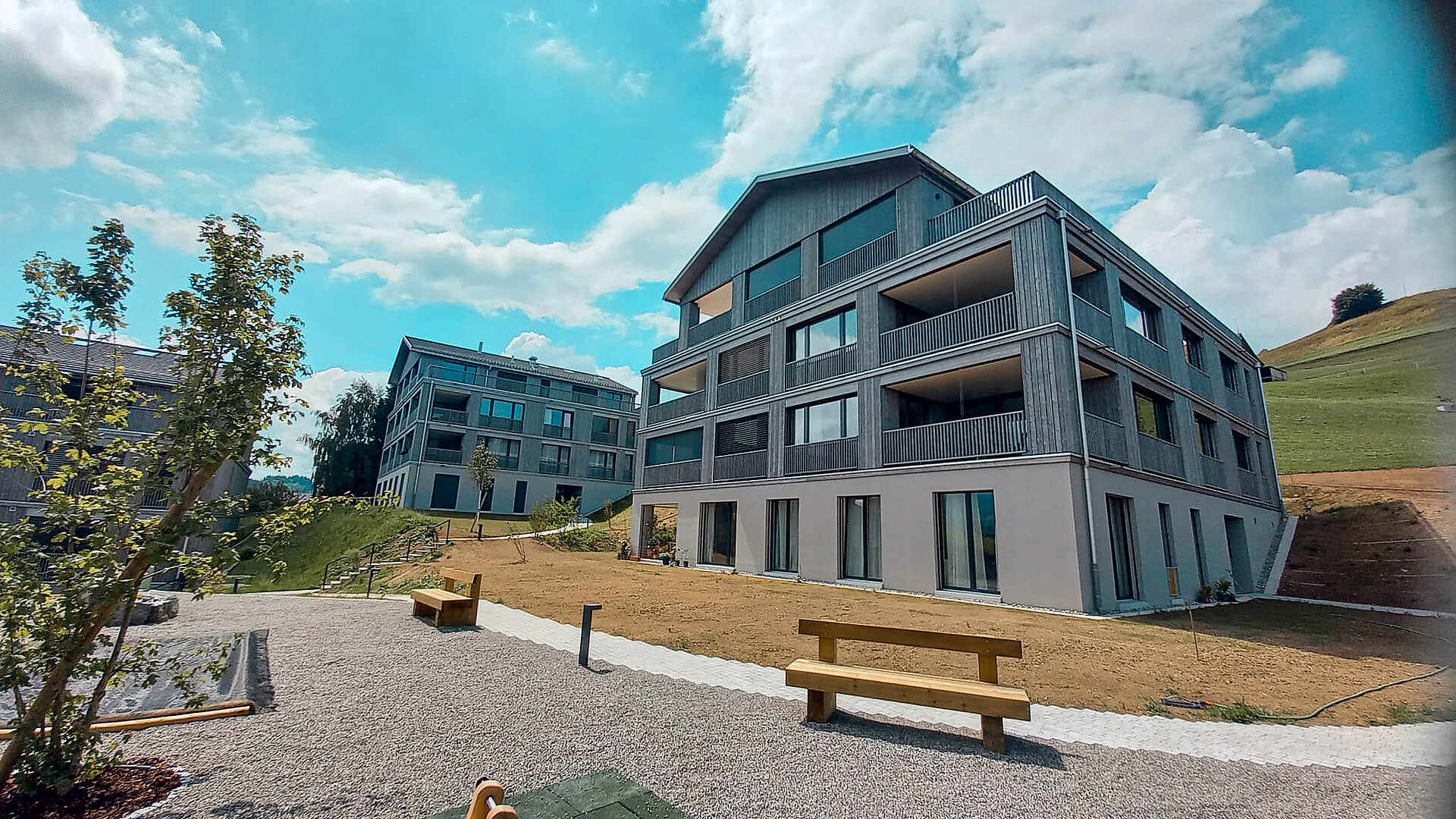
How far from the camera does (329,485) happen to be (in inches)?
1884

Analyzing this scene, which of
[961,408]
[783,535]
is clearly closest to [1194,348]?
[961,408]

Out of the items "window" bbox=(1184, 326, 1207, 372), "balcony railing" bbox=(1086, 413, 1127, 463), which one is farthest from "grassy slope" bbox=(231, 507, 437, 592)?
"window" bbox=(1184, 326, 1207, 372)

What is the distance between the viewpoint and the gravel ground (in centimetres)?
405

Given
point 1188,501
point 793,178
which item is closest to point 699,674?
point 1188,501

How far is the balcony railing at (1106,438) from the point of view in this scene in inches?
513

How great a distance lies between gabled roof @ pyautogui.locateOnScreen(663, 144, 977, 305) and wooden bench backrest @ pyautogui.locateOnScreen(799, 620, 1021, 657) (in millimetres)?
15144

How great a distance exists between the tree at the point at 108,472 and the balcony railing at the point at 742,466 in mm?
16198

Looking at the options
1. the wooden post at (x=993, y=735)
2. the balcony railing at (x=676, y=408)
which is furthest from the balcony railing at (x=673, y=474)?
the wooden post at (x=993, y=735)

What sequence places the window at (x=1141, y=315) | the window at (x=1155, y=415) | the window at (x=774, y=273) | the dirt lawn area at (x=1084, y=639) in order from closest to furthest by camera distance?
the dirt lawn area at (x=1084, y=639), the window at (x=1155, y=415), the window at (x=1141, y=315), the window at (x=774, y=273)

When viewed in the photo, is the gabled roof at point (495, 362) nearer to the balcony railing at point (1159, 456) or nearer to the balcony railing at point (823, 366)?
the balcony railing at point (823, 366)

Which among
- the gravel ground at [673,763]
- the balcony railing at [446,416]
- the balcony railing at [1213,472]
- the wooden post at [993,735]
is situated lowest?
the gravel ground at [673,763]

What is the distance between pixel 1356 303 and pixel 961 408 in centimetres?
1481

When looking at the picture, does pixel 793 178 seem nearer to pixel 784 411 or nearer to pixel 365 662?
pixel 784 411

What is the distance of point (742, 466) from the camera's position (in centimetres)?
2105
